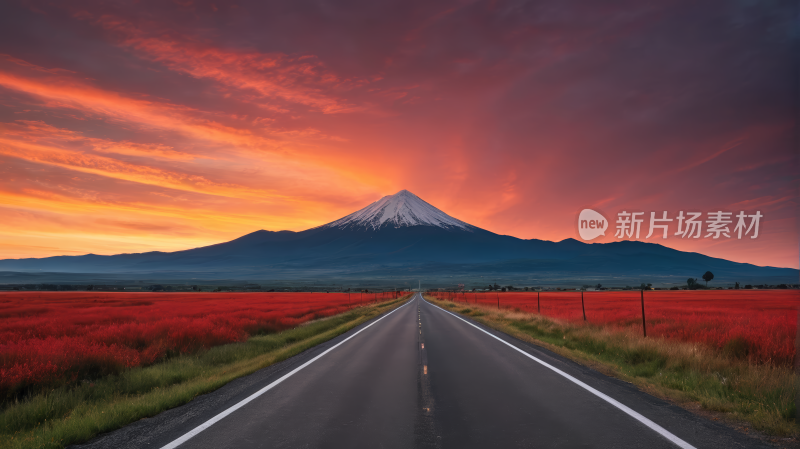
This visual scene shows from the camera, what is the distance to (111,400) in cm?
956

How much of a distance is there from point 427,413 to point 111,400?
739 centimetres

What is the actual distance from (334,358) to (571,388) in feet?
25.0

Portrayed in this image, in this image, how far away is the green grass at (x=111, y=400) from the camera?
677 cm

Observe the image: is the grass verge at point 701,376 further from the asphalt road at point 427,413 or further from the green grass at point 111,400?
the green grass at point 111,400

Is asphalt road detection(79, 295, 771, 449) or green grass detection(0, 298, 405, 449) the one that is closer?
asphalt road detection(79, 295, 771, 449)

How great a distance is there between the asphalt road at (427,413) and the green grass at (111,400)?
1.37 ft

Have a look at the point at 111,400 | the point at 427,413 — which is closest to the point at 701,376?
the point at 427,413

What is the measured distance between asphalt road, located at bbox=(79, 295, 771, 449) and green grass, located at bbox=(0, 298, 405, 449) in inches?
16.5

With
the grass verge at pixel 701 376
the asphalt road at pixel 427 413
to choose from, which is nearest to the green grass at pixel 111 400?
the asphalt road at pixel 427 413

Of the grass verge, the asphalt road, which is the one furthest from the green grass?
the grass verge

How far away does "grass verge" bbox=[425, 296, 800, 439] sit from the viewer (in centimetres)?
718

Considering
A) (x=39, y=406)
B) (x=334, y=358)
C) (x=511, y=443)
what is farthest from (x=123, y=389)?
(x=511, y=443)

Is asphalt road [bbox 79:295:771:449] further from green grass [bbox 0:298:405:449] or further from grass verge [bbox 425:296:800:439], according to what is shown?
grass verge [bbox 425:296:800:439]

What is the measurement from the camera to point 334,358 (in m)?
13.9
